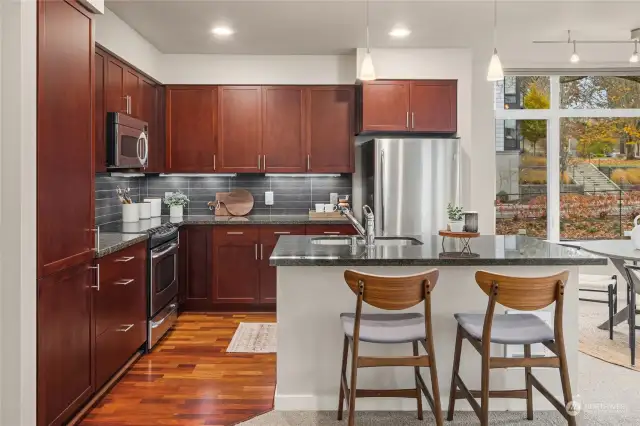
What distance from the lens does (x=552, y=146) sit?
6.11 metres

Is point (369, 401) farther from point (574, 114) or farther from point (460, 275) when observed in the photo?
point (574, 114)

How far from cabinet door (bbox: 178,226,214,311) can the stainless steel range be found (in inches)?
13.4

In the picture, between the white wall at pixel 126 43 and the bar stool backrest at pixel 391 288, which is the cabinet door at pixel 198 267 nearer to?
the white wall at pixel 126 43

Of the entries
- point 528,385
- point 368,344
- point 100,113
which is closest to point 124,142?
point 100,113

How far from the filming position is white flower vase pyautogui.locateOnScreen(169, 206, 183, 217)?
5473mm

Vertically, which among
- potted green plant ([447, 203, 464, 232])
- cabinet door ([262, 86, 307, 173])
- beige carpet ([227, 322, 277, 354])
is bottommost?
beige carpet ([227, 322, 277, 354])

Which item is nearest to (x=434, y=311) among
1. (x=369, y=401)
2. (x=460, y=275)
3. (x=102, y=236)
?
(x=460, y=275)

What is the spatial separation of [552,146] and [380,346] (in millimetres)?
4073

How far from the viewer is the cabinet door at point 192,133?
18.2 ft

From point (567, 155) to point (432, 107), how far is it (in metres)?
1.89

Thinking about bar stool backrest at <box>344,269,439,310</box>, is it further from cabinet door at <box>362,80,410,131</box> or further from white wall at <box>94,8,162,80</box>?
cabinet door at <box>362,80,410,131</box>

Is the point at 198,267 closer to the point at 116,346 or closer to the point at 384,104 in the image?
the point at 116,346

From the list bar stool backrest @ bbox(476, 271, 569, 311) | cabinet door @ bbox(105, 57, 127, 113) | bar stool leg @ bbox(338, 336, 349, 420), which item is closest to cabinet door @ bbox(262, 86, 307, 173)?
cabinet door @ bbox(105, 57, 127, 113)

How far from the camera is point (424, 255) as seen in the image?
288 centimetres
